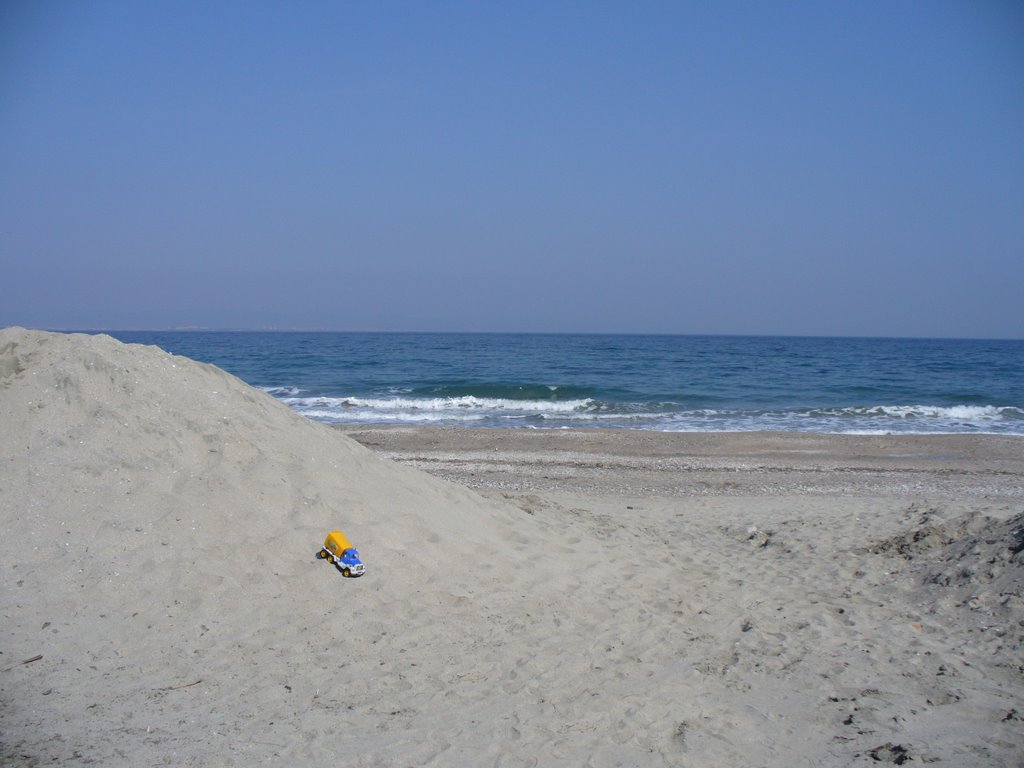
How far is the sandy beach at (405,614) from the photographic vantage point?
3.65m

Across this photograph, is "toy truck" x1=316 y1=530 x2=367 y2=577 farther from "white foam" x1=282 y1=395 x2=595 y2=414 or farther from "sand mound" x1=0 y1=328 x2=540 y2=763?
"white foam" x1=282 y1=395 x2=595 y2=414

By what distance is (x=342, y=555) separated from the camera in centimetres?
533

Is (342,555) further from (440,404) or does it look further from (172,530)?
(440,404)

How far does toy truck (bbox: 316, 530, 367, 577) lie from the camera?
5.26 metres

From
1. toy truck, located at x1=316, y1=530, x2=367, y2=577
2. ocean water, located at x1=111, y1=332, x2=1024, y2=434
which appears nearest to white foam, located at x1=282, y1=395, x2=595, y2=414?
ocean water, located at x1=111, y1=332, x2=1024, y2=434

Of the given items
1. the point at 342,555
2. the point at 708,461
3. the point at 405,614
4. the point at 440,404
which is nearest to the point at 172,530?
the point at 342,555

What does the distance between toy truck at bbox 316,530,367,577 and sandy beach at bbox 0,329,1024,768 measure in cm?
9

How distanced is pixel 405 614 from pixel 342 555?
68 cm

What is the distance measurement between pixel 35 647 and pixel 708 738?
3.77m

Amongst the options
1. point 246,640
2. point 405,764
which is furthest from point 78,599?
point 405,764

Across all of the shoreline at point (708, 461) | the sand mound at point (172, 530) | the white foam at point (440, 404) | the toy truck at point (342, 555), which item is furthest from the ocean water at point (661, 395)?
the toy truck at point (342, 555)

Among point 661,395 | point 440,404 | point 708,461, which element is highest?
point 661,395

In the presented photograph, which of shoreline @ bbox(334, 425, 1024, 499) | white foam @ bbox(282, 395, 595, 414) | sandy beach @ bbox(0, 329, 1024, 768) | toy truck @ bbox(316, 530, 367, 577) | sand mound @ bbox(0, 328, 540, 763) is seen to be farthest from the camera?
white foam @ bbox(282, 395, 595, 414)

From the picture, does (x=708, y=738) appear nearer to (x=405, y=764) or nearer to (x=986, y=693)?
(x=405, y=764)
